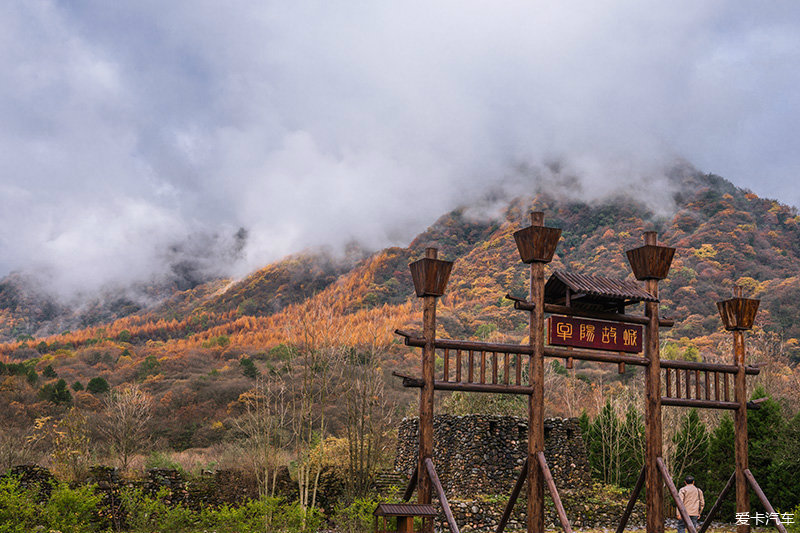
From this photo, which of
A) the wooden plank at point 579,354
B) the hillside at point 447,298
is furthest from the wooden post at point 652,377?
the hillside at point 447,298

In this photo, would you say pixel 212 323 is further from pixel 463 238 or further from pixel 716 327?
pixel 716 327

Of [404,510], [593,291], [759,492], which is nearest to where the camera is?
[404,510]

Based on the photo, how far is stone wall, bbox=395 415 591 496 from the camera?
16.2 m

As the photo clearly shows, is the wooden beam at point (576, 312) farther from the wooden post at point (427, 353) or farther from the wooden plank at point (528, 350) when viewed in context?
the wooden post at point (427, 353)

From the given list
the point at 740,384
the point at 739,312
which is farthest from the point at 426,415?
the point at 739,312

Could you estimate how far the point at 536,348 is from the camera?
9031mm

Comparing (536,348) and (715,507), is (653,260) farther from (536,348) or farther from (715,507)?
(715,507)

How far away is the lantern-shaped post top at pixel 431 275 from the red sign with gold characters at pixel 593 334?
5.67ft

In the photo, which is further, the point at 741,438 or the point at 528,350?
the point at 741,438

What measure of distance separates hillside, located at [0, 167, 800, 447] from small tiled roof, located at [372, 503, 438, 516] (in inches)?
925

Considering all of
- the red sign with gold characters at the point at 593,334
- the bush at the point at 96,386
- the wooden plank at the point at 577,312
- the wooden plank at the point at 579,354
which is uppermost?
the wooden plank at the point at 577,312

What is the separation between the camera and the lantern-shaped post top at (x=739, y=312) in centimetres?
1063

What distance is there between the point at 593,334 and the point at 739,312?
3122mm

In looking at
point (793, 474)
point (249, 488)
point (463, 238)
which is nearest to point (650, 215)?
point (463, 238)
